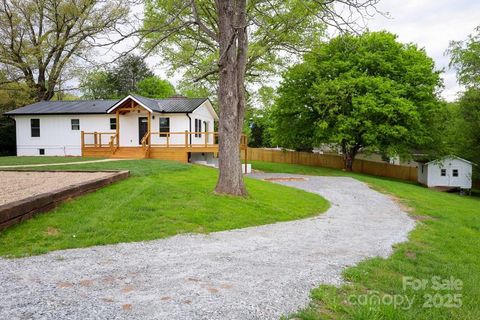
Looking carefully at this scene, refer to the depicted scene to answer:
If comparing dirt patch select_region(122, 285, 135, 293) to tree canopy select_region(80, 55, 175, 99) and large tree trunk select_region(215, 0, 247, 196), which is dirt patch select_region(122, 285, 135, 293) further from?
tree canopy select_region(80, 55, 175, 99)

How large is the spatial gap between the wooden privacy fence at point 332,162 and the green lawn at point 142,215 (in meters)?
21.7

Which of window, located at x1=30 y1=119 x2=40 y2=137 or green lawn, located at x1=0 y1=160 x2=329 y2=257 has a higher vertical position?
window, located at x1=30 y1=119 x2=40 y2=137

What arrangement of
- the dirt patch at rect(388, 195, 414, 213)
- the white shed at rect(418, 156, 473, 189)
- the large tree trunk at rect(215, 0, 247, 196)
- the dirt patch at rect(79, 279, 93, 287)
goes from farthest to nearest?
the white shed at rect(418, 156, 473, 189), the dirt patch at rect(388, 195, 414, 213), the large tree trunk at rect(215, 0, 247, 196), the dirt patch at rect(79, 279, 93, 287)

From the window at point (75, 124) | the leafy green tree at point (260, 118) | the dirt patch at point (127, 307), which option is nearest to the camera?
the dirt patch at point (127, 307)

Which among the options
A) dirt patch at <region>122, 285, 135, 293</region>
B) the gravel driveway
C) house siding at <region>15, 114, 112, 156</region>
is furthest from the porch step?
dirt patch at <region>122, 285, 135, 293</region>

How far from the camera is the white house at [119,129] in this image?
72.9 ft

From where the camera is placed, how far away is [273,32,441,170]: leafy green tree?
23.4 m

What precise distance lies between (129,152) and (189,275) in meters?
18.9

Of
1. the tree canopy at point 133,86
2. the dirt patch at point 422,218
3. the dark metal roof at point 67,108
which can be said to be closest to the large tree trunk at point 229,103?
the dirt patch at point 422,218

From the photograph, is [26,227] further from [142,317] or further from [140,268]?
[142,317]

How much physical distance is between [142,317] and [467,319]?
331cm

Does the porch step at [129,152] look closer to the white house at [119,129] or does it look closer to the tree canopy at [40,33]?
the white house at [119,129]

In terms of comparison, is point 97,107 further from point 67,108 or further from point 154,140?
point 154,140

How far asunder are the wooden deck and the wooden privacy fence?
12.4m
